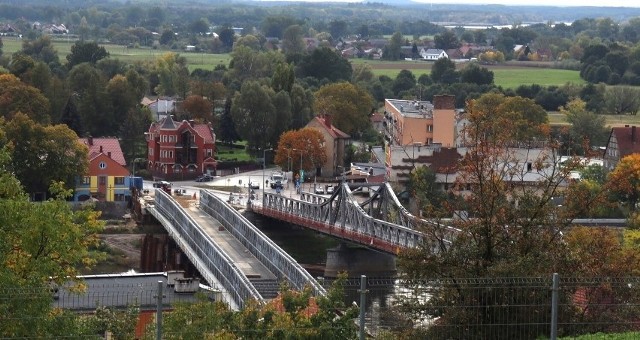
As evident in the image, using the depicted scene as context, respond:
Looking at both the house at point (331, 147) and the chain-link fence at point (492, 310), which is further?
the house at point (331, 147)

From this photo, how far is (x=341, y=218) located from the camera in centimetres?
5888

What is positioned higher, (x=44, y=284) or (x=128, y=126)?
(x=44, y=284)

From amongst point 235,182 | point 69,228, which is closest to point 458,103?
point 235,182

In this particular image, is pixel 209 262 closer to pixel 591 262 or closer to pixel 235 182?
pixel 591 262

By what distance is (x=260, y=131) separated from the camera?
8319cm

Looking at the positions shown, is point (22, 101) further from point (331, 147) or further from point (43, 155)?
point (331, 147)

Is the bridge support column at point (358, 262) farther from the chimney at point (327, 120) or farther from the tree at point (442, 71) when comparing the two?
the tree at point (442, 71)

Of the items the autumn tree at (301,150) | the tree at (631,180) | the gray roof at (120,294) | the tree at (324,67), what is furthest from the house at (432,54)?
the gray roof at (120,294)

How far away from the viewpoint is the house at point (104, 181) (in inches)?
2682

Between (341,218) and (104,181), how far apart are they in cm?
1390

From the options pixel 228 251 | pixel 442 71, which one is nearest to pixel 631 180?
pixel 228 251

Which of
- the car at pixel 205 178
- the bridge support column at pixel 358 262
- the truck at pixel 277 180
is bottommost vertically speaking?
the car at pixel 205 178

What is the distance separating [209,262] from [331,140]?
31.5m

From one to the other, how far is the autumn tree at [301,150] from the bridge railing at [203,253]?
11.0 m
